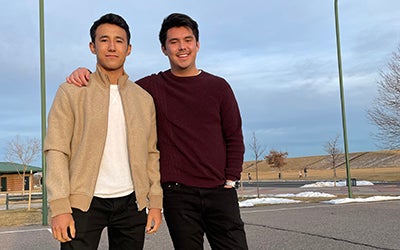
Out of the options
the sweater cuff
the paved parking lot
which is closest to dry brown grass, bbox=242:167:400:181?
the paved parking lot

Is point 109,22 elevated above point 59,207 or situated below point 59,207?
above

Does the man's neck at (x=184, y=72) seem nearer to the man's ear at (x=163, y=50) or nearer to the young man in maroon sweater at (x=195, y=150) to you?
the young man in maroon sweater at (x=195, y=150)

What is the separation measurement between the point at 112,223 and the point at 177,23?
1.36 metres

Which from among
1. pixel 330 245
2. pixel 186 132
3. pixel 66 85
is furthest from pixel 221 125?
pixel 330 245

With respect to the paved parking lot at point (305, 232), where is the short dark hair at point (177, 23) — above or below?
above

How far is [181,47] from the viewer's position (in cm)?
300

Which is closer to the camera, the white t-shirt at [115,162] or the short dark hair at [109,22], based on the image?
the white t-shirt at [115,162]

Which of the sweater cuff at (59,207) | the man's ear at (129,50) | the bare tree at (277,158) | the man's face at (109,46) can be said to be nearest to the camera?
the sweater cuff at (59,207)

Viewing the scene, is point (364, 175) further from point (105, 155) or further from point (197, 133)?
point (105, 155)

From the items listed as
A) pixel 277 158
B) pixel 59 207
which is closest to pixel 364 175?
pixel 277 158

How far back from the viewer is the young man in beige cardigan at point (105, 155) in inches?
100

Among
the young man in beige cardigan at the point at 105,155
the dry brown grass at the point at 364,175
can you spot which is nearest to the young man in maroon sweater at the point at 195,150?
the young man in beige cardigan at the point at 105,155

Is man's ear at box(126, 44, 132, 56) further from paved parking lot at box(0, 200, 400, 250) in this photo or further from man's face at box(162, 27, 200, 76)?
paved parking lot at box(0, 200, 400, 250)

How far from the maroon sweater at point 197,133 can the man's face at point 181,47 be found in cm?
11
